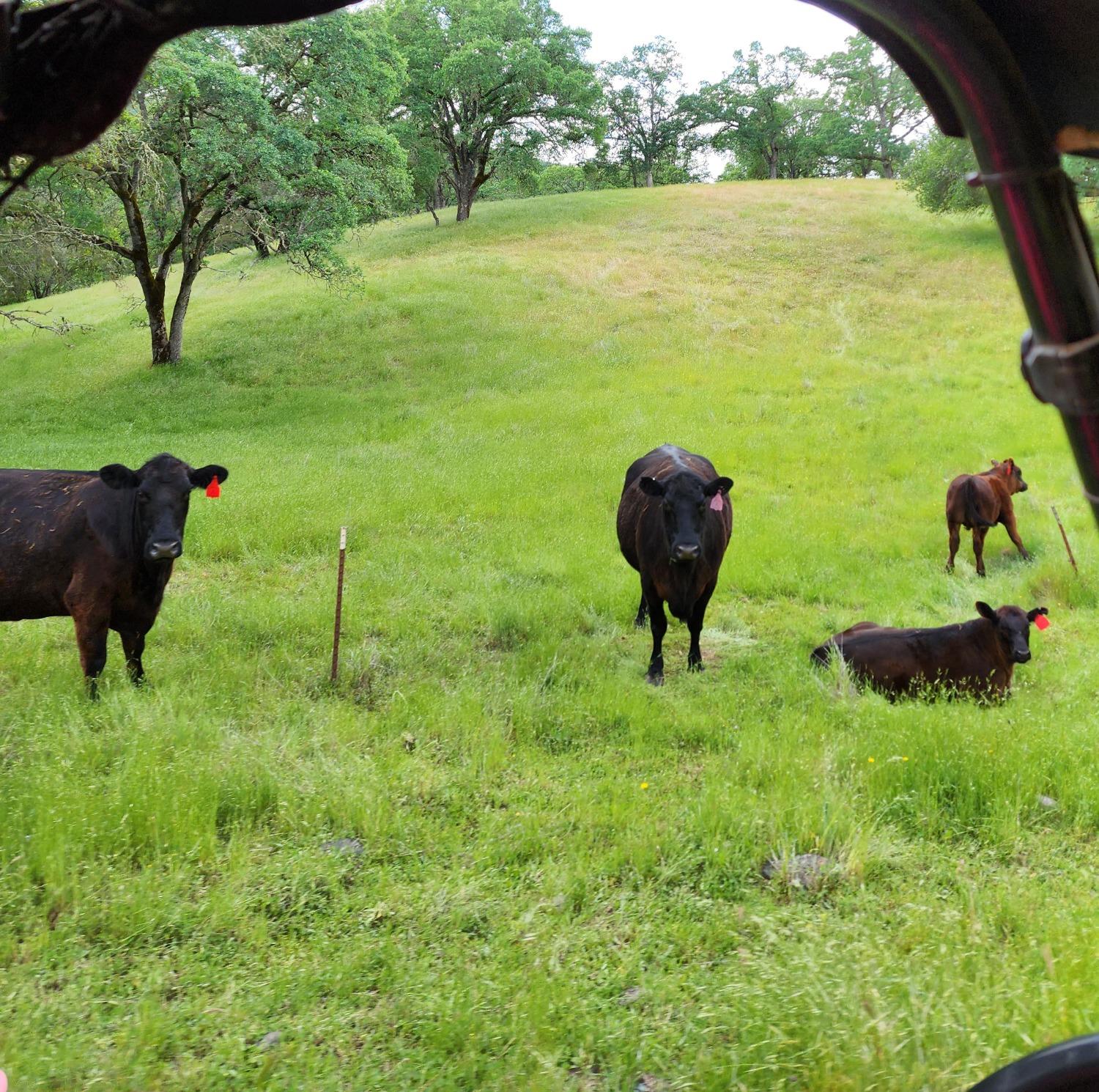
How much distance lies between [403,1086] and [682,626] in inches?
259

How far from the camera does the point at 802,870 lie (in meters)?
4.34

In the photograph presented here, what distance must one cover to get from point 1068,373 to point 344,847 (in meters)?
4.04

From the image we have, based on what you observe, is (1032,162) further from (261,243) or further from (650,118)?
(650,118)

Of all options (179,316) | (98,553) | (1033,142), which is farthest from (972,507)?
(179,316)

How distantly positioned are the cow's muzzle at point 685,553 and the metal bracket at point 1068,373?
586 cm

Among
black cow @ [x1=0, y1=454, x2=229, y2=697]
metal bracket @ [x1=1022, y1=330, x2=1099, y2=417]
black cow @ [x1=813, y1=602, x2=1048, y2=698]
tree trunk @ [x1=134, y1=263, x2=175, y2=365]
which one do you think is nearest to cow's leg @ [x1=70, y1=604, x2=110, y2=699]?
black cow @ [x1=0, y1=454, x2=229, y2=697]

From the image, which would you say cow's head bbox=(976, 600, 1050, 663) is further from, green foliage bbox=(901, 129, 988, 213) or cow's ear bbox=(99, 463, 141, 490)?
green foliage bbox=(901, 129, 988, 213)

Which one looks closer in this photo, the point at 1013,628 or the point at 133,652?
the point at 133,652

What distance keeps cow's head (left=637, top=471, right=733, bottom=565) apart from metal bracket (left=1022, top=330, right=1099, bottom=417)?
5.95m

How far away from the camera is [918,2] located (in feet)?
4.72

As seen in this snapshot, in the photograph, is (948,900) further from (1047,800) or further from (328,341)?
(328,341)

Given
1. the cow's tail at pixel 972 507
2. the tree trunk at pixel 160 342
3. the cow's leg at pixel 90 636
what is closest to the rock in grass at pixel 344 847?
the cow's leg at pixel 90 636

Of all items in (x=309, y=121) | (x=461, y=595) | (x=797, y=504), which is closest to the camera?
(x=461, y=595)

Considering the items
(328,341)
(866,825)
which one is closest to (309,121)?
(328,341)
